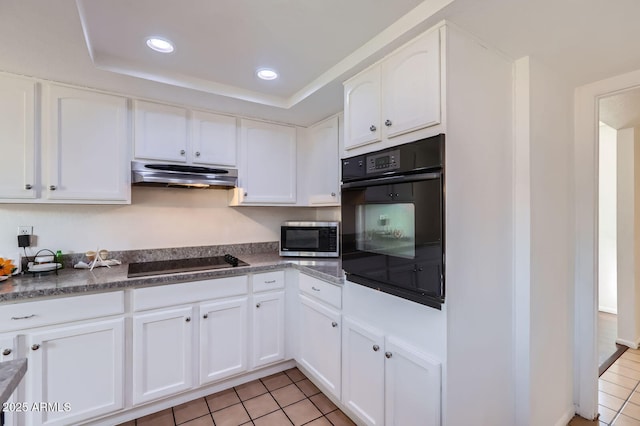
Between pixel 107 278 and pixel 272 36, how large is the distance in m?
1.73

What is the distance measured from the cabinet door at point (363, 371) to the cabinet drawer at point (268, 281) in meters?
0.74

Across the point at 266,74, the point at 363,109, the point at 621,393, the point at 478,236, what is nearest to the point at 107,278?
the point at 266,74

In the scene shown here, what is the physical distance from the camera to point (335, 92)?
80.5 inches

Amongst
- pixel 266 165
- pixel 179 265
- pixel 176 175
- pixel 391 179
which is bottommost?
pixel 179 265

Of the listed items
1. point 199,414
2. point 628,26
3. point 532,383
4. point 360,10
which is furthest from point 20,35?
point 532,383

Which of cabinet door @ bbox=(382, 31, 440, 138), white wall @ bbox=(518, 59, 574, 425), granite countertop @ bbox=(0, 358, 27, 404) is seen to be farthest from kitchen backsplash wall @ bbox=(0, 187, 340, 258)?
granite countertop @ bbox=(0, 358, 27, 404)

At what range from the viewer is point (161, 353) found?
1927 millimetres

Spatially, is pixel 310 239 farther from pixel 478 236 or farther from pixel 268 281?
pixel 478 236

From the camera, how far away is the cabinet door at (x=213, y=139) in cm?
235

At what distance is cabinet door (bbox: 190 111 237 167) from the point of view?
2348 millimetres

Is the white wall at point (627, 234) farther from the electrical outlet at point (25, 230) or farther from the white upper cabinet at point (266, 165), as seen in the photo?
the electrical outlet at point (25, 230)

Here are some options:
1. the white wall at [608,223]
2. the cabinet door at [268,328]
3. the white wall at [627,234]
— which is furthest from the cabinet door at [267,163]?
the white wall at [608,223]

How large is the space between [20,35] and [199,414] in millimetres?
2346

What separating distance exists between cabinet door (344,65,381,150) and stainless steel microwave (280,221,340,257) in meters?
0.96
